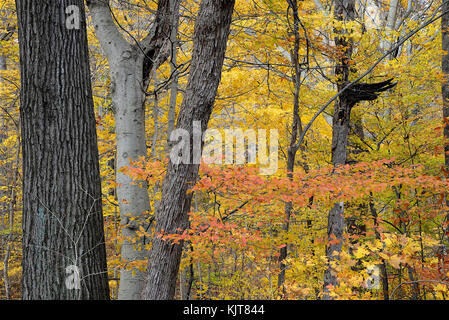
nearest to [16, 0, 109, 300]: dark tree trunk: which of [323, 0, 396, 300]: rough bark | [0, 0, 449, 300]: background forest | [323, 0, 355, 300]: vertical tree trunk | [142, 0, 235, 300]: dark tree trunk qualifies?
[0, 0, 449, 300]: background forest

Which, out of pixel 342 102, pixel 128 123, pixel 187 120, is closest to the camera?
pixel 187 120

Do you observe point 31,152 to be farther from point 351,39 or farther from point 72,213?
point 351,39

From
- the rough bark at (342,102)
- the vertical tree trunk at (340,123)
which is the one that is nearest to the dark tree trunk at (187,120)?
the rough bark at (342,102)

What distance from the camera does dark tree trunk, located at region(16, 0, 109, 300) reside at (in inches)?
103

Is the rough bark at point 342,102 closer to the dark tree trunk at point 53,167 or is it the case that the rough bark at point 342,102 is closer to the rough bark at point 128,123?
the rough bark at point 128,123

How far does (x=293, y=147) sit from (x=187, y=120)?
2709 millimetres

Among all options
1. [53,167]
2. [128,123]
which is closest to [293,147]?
[128,123]

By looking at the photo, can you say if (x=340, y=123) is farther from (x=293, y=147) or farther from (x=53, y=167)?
(x=53, y=167)

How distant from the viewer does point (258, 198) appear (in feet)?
13.9

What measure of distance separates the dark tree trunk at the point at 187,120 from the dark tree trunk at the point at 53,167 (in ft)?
1.97

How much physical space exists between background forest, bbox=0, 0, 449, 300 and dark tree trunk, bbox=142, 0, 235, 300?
0.05 m

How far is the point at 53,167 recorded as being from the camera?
2695mm

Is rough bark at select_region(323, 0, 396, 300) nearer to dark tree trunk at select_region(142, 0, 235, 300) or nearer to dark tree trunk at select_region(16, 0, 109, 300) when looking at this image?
dark tree trunk at select_region(142, 0, 235, 300)

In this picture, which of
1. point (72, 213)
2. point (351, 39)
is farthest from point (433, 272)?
point (72, 213)
